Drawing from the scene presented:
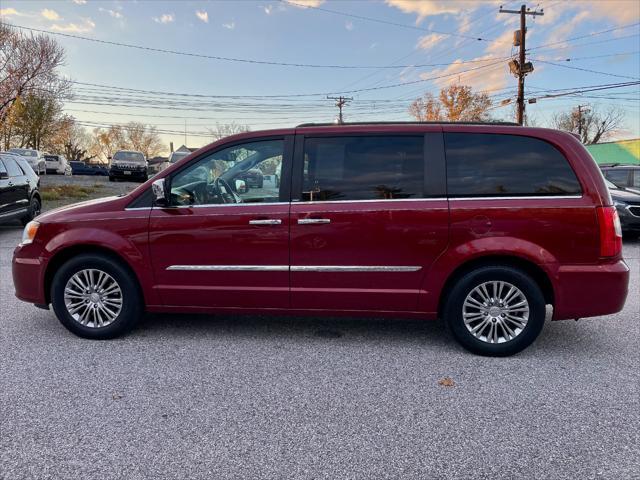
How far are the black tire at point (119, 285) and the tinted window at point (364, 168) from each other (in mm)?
1736

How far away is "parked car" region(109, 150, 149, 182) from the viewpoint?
26.8 metres

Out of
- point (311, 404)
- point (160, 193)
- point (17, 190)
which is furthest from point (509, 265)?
point (17, 190)

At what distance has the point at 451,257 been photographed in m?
3.72

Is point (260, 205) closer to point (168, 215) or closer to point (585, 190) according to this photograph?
point (168, 215)

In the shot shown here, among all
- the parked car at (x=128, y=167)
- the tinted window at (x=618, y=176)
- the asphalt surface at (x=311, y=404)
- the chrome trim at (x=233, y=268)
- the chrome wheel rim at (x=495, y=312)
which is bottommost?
the asphalt surface at (x=311, y=404)

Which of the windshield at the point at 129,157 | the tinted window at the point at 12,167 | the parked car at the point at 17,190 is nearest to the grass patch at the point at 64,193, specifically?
the parked car at the point at 17,190

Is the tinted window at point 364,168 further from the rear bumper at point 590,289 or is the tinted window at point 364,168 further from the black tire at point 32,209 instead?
the black tire at point 32,209

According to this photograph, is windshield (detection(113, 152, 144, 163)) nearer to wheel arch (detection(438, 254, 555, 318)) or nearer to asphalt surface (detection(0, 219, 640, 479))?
asphalt surface (detection(0, 219, 640, 479))

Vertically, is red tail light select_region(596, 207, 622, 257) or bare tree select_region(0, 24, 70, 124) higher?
bare tree select_region(0, 24, 70, 124)

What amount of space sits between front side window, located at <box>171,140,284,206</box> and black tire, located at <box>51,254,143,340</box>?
2.60 ft

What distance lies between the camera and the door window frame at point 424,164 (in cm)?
376

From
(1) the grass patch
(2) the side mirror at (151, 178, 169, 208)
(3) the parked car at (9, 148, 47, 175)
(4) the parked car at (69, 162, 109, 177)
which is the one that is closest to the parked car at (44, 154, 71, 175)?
(3) the parked car at (9, 148, 47, 175)

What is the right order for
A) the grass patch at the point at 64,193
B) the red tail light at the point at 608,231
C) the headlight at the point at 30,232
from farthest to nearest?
the grass patch at the point at 64,193 < the headlight at the point at 30,232 < the red tail light at the point at 608,231

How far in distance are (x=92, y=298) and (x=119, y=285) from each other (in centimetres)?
29
